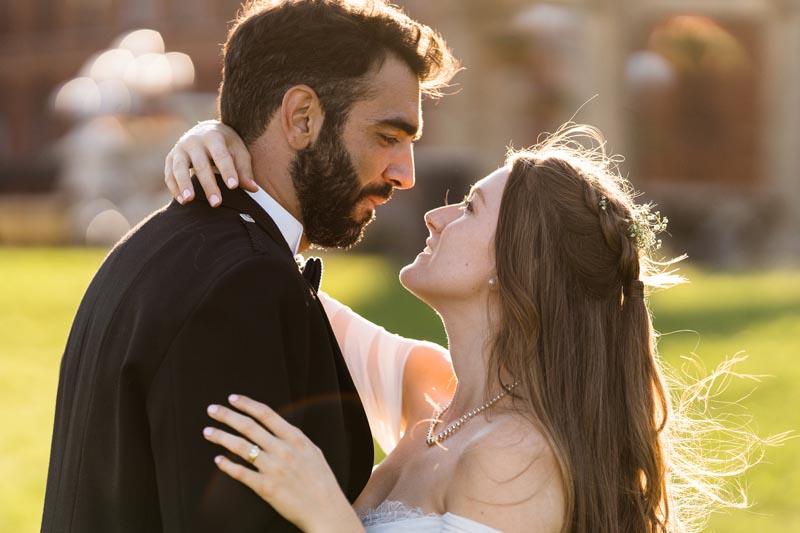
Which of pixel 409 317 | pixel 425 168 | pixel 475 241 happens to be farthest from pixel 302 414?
pixel 425 168

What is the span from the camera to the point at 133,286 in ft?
9.25

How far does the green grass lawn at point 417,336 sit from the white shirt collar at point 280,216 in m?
4.49

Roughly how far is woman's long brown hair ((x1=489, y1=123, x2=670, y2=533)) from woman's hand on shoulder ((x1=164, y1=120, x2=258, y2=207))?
2.67ft

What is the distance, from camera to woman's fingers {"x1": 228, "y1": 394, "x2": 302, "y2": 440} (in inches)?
103

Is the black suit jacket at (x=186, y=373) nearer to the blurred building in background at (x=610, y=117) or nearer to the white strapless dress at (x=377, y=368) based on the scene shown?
the white strapless dress at (x=377, y=368)

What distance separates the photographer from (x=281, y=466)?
2.67m

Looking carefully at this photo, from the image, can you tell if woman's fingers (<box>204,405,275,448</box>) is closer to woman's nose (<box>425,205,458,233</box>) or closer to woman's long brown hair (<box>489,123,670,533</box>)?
woman's long brown hair (<box>489,123,670,533</box>)

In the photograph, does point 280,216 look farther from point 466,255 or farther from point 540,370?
point 540,370

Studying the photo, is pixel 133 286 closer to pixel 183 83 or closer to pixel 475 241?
pixel 475 241

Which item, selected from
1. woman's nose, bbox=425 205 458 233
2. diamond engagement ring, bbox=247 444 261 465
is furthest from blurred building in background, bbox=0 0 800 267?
diamond engagement ring, bbox=247 444 261 465

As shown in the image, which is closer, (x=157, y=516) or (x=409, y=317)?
(x=157, y=516)

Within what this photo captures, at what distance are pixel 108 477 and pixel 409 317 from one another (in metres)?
10.6

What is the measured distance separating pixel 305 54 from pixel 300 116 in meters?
0.18

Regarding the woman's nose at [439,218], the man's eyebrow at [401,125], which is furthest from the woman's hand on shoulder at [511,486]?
the man's eyebrow at [401,125]
